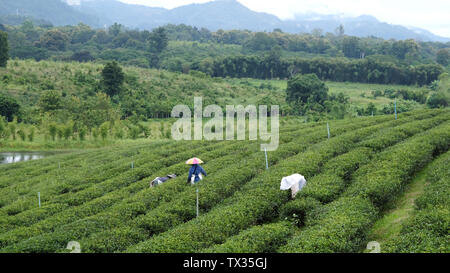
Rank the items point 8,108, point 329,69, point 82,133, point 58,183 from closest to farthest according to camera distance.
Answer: point 58,183 < point 82,133 < point 8,108 < point 329,69

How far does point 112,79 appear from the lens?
214 ft

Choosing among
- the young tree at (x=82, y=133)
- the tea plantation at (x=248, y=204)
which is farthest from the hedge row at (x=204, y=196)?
the young tree at (x=82, y=133)

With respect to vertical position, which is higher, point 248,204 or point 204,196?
point 248,204

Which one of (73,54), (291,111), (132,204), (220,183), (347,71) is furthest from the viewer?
(73,54)

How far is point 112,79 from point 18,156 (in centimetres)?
2872

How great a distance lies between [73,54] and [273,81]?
58151mm

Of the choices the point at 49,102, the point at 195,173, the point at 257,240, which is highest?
the point at 49,102

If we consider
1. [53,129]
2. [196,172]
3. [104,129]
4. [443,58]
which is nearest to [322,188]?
[196,172]

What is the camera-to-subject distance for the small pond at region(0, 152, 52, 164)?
3725 centimetres

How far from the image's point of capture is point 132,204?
643 inches

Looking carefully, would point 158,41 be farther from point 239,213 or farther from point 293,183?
point 239,213

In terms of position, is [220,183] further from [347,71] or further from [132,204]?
[347,71]

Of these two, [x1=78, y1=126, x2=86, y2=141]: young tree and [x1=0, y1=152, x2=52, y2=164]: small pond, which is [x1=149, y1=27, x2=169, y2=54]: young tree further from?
[x1=0, y1=152, x2=52, y2=164]: small pond

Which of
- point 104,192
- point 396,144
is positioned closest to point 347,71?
point 396,144
